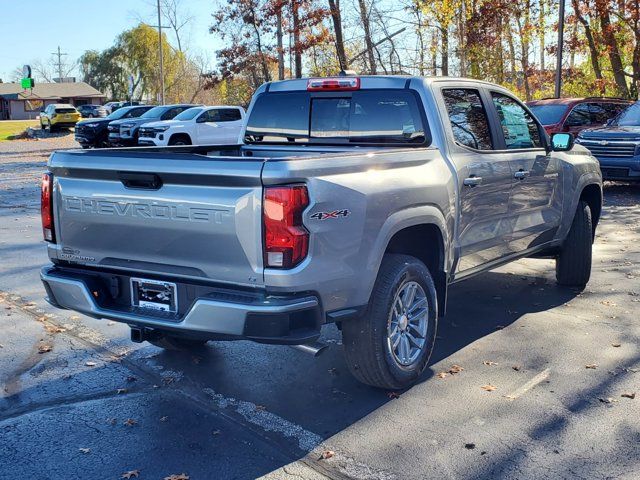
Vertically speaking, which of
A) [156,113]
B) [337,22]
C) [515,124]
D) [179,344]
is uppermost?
[337,22]

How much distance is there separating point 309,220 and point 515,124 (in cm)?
311

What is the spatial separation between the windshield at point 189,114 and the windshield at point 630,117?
12.9 m

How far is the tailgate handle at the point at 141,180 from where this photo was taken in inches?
159

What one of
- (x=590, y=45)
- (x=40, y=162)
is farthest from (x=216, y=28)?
(x=590, y=45)

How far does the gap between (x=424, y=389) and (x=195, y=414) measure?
1492mm

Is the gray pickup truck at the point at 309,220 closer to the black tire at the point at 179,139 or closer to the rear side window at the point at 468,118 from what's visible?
the rear side window at the point at 468,118

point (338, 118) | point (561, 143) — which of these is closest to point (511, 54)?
point (561, 143)

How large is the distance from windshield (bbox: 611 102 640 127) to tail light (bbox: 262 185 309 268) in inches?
548

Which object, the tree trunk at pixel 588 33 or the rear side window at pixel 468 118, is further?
the tree trunk at pixel 588 33

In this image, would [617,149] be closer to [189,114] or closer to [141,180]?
[141,180]

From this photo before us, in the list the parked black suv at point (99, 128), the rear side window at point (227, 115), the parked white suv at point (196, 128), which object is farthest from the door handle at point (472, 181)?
the parked black suv at point (99, 128)

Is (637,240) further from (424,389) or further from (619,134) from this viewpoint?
(424,389)

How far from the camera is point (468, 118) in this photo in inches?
222

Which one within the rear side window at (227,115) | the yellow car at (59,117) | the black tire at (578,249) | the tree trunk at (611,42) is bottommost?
the black tire at (578,249)
